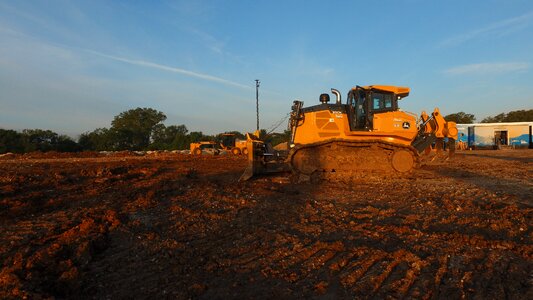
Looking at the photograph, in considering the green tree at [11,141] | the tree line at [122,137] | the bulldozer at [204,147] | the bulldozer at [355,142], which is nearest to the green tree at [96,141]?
the tree line at [122,137]

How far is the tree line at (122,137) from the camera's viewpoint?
4506cm

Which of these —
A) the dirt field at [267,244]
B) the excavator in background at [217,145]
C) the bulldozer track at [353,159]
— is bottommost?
the dirt field at [267,244]

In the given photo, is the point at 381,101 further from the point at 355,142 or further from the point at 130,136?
the point at 130,136

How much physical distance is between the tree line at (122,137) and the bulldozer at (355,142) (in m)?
3.99

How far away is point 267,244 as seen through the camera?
524cm

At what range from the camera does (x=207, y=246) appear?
17.1 ft

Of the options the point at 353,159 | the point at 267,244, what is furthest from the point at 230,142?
the point at 267,244

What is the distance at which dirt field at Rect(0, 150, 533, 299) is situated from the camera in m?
3.85

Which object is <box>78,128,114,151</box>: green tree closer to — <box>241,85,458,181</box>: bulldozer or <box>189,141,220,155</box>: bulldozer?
<box>189,141,220,155</box>: bulldozer

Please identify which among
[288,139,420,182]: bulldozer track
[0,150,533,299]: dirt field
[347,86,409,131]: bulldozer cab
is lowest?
[0,150,533,299]: dirt field

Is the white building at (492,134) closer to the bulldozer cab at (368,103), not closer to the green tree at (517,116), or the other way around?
the green tree at (517,116)

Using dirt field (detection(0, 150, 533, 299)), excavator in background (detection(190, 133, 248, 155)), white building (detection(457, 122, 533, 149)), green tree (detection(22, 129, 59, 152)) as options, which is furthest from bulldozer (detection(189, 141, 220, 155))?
white building (detection(457, 122, 533, 149))

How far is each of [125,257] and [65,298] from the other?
114 cm

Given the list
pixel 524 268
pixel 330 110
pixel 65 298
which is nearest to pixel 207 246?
pixel 65 298
